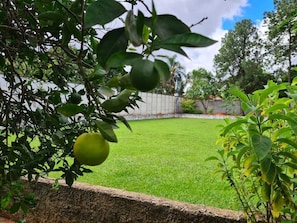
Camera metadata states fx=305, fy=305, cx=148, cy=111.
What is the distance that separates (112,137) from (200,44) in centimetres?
19

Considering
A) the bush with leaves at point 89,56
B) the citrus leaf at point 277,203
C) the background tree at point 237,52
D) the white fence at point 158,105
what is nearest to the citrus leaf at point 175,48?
the bush with leaves at point 89,56

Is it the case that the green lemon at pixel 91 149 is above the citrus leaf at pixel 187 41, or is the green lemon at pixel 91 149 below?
below

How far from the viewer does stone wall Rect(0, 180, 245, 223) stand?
157 centimetres

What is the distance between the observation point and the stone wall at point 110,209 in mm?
1571

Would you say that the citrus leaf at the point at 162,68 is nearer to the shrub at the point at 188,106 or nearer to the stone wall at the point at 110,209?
the stone wall at the point at 110,209

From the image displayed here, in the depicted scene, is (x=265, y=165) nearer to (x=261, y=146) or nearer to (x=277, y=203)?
(x=261, y=146)

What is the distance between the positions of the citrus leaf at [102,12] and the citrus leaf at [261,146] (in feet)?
2.22

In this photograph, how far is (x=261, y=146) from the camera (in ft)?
2.94

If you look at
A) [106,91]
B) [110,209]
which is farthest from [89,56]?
[110,209]

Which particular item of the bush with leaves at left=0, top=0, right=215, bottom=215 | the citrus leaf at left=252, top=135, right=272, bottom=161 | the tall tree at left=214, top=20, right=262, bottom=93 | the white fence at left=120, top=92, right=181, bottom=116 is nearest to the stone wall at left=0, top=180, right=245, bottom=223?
the citrus leaf at left=252, top=135, right=272, bottom=161

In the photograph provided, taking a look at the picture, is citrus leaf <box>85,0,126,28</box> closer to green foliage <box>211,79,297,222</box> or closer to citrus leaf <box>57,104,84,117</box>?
citrus leaf <box>57,104,84,117</box>

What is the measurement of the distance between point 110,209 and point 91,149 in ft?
4.81

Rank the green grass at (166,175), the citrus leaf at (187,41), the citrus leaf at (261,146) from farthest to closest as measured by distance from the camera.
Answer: the green grass at (166,175) → the citrus leaf at (261,146) → the citrus leaf at (187,41)

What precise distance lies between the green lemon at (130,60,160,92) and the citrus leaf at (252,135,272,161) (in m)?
0.66
